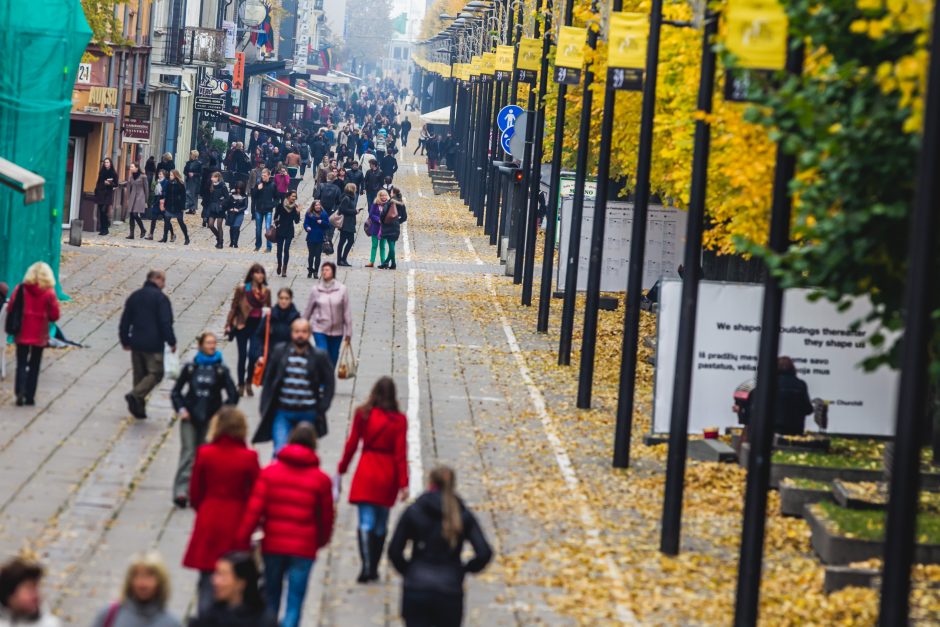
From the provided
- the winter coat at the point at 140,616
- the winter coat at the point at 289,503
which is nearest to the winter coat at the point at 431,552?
the winter coat at the point at 289,503

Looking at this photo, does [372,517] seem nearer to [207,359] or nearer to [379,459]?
[379,459]

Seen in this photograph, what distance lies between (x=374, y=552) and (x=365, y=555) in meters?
0.08

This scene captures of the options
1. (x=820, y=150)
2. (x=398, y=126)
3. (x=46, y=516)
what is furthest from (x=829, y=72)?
(x=398, y=126)

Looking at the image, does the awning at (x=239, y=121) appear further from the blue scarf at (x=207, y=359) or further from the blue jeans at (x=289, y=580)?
the blue jeans at (x=289, y=580)

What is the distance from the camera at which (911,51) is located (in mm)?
11055

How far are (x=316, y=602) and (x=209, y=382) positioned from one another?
9.69ft

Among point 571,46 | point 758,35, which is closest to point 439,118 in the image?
point 571,46

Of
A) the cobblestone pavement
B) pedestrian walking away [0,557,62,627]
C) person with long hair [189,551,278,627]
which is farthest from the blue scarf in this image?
pedestrian walking away [0,557,62,627]

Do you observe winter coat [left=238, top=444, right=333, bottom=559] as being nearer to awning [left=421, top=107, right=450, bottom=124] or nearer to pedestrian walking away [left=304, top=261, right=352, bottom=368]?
pedestrian walking away [left=304, top=261, right=352, bottom=368]

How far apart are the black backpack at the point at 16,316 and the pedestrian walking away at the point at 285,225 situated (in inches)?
559

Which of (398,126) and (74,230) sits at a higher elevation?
(398,126)

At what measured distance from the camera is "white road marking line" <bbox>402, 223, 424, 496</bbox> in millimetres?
17297

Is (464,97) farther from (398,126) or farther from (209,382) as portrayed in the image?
(209,382)

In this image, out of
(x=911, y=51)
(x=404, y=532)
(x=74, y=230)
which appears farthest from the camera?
(x=74, y=230)
